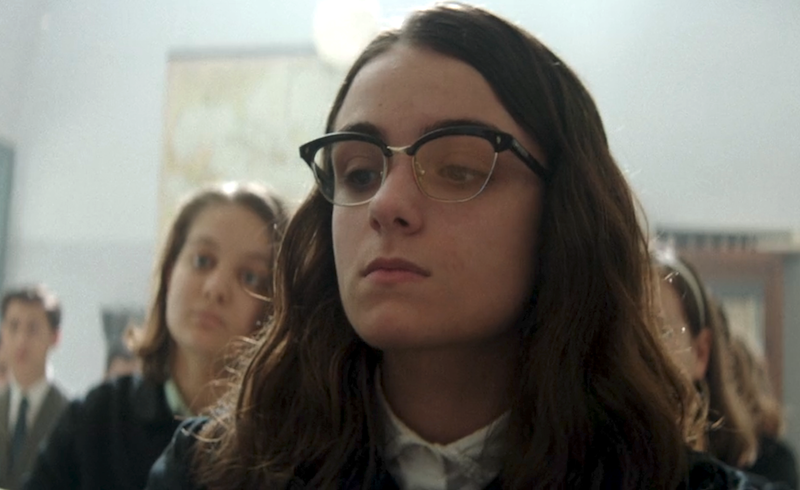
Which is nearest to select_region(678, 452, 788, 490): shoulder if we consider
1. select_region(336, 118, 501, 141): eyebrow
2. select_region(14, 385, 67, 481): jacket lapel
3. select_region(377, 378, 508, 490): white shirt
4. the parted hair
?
select_region(377, 378, 508, 490): white shirt

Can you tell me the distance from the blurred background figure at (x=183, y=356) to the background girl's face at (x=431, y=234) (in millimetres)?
514

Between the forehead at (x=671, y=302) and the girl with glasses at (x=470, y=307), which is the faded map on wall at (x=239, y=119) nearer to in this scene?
the forehead at (x=671, y=302)

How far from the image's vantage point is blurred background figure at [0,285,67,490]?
196 centimetres

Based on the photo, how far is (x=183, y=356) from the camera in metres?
1.42

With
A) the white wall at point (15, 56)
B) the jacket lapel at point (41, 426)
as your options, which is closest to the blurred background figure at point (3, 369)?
the jacket lapel at point (41, 426)

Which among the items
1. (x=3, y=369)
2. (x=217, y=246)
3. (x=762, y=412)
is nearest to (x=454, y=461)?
(x=217, y=246)

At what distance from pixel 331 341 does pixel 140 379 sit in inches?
26.1

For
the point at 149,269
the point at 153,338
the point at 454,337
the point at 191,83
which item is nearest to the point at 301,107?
the point at 191,83

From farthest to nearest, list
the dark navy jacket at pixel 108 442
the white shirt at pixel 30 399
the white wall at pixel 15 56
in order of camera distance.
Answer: the white wall at pixel 15 56 < the white shirt at pixel 30 399 < the dark navy jacket at pixel 108 442

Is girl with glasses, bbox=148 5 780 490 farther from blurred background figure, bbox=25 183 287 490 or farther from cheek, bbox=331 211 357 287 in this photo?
blurred background figure, bbox=25 183 287 490

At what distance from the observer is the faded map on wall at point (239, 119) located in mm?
2148

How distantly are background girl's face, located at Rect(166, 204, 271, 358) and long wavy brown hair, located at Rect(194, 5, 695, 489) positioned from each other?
16.9 inches

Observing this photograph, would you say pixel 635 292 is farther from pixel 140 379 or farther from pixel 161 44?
pixel 161 44

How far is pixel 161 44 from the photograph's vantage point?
224 centimetres
